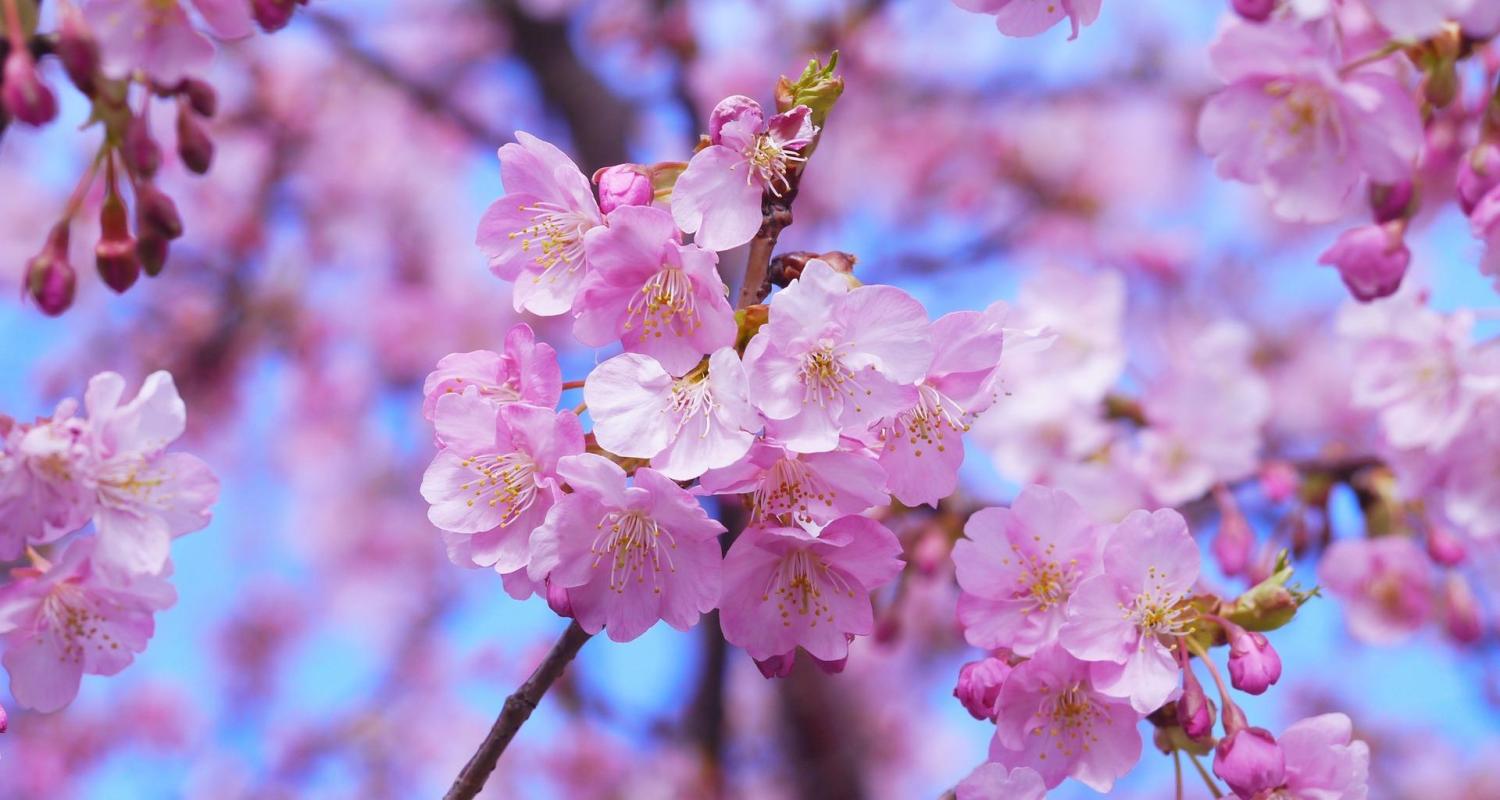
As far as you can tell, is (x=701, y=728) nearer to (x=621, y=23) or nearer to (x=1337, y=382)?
(x=621, y=23)

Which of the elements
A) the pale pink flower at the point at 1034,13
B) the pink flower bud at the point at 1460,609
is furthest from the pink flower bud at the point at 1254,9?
the pink flower bud at the point at 1460,609

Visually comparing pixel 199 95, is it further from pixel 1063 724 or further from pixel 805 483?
pixel 1063 724

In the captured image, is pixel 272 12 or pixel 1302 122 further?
pixel 1302 122

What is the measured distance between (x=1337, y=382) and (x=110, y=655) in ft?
20.6

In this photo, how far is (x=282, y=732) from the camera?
5.68 m

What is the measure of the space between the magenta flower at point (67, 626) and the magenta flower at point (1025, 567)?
0.90 m

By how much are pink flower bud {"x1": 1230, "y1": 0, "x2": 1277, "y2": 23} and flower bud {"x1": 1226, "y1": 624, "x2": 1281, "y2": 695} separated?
0.67 metres

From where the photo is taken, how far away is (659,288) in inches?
48.8

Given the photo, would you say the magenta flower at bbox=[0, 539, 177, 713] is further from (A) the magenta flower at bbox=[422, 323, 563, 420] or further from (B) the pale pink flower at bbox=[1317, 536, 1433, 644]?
(B) the pale pink flower at bbox=[1317, 536, 1433, 644]

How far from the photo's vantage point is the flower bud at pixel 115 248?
4.78 ft

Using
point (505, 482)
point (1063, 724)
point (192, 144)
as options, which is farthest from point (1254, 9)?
point (192, 144)

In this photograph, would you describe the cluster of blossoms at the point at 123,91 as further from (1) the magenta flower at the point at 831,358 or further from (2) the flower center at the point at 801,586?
(2) the flower center at the point at 801,586

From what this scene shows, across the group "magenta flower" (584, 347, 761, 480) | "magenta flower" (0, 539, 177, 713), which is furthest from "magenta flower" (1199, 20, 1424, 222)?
"magenta flower" (0, 539, 177, 713)

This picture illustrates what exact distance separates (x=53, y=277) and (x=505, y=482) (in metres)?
0.65
